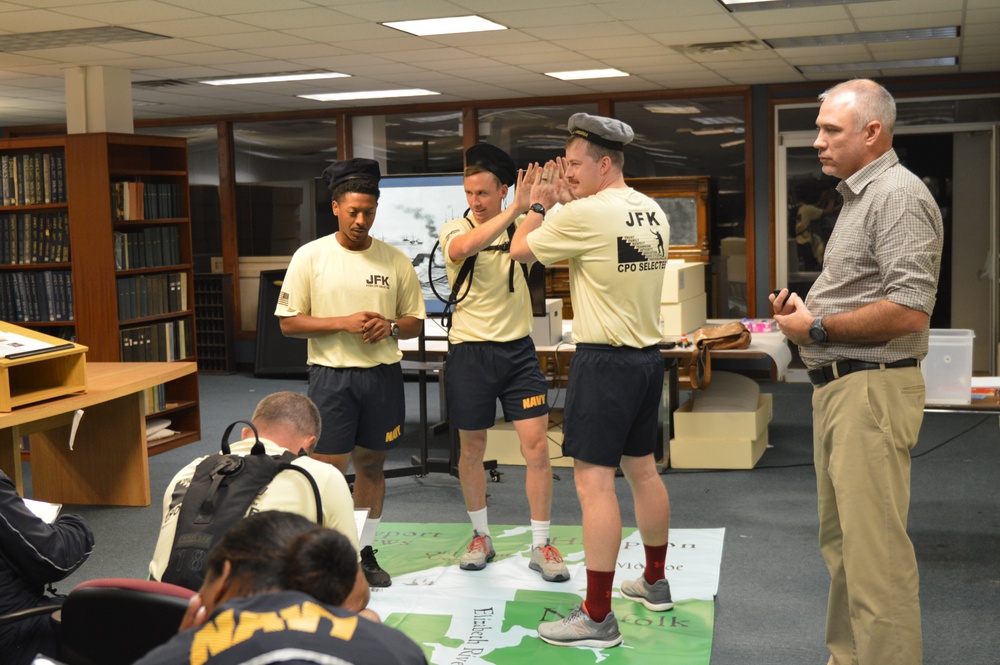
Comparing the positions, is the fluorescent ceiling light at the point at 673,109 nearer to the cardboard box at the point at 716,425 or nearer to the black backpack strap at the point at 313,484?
the cardboard box at the point at 716,425

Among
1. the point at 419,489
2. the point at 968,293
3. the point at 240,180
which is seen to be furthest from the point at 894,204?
the point at 240,180

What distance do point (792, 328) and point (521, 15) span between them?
363 centimetres

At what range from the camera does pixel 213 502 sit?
Result: 2010 mm

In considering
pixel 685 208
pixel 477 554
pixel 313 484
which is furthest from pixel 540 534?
pixel 685 208

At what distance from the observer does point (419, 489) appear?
5438mm

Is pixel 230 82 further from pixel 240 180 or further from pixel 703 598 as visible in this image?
pixel 703 598

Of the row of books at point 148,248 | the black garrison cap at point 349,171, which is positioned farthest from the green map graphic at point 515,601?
the row of books at point 148,248

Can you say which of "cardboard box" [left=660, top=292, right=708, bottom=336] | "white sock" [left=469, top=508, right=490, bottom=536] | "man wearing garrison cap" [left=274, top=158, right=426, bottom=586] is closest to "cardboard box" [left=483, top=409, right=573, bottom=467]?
"cardboard box" [left=660, top=292, right=708, bottom=336]

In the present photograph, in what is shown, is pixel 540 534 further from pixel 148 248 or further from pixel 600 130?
pixel 148 248

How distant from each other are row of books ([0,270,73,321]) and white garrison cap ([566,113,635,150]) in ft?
15.8

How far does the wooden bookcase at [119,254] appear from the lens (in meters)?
6.70

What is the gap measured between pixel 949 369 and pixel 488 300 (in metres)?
1.76

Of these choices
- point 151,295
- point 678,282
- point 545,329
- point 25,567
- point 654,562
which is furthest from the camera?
point 151,295

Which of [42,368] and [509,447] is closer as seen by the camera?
→ [42,368]
